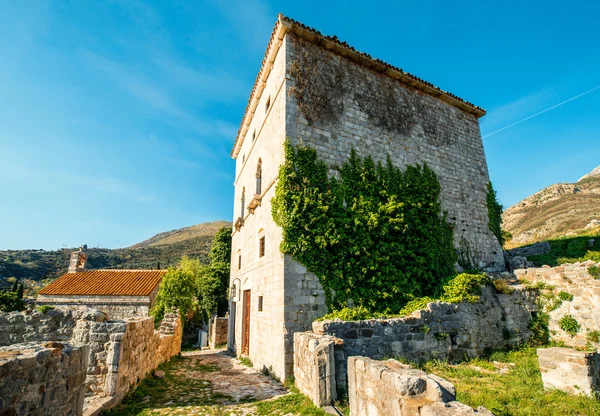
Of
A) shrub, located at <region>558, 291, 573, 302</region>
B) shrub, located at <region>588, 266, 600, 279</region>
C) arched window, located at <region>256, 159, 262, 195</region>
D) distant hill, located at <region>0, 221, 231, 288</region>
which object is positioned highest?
distant hill, located at <region>0, 221, 231, 288</region>

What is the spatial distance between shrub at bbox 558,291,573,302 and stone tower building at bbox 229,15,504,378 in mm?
2821

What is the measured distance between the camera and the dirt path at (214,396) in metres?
5.85

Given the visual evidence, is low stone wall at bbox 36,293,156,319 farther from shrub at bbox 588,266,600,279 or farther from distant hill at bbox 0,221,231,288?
distant hill at bbox 0,221,231,288

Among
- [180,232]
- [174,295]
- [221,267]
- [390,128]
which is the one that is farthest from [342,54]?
[180,232]

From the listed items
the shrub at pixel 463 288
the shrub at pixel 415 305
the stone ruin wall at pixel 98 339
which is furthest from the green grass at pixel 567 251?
the stone ruin wall at pixel 98 339

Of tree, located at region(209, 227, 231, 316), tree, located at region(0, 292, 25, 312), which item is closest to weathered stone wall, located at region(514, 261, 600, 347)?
tree, located at region(0, 292, 25, 312)

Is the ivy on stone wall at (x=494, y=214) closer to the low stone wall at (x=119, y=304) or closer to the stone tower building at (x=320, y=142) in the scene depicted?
the stone tower building at (x=320, y=142)

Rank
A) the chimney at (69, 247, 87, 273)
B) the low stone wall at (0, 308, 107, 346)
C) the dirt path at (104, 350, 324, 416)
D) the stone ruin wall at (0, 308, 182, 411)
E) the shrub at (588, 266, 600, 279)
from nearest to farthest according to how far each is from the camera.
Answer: the dirt path at (104, 350, 324, 416), the stone ruin wall at (0, 308, 182, 411), the low stone wall at (0, 308, 107, 346), the shrub at (588, 266, 600, 279), the chimney at (69, 247, 87, 273)

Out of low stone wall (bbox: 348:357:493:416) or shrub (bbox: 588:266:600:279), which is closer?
low stone wall (bbox: 348:357:493:416)

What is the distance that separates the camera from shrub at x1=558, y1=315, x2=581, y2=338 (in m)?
8.62

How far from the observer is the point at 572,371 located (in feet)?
17.6

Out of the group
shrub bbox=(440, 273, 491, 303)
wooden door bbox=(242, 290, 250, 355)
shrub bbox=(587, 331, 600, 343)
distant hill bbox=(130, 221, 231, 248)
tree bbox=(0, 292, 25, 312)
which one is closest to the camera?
shrub bbox=(587, 331, 600, 343)

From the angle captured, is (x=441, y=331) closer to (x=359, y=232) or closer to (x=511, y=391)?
(x=511, y=391)

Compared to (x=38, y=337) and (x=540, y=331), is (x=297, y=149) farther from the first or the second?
(x=540, y=331)
